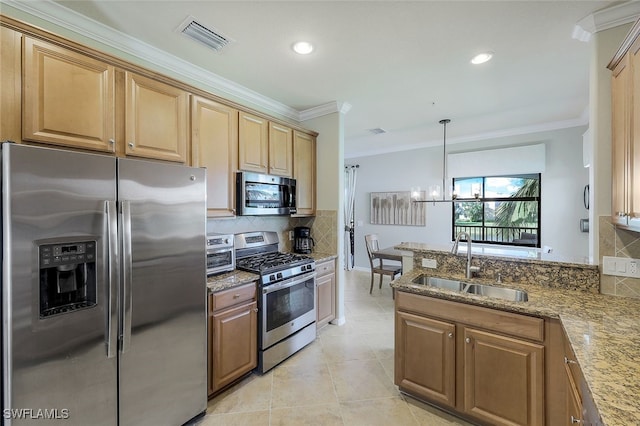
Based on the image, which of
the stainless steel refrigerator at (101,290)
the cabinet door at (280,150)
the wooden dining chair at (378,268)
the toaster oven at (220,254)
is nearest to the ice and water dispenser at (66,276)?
the stainless steel refrigerator at (101,290)

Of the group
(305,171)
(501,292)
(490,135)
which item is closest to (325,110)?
(305,171)

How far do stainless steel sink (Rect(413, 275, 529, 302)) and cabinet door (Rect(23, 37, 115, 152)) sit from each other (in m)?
2.53

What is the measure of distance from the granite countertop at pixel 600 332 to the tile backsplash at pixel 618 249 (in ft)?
0.25

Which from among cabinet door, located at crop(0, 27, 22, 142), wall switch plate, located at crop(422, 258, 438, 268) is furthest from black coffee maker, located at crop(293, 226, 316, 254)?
cabinet door, located at crop(0, 27, 22, 142)

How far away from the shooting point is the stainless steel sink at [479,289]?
2.04m

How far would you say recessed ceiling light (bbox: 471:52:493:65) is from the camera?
2334 millimetres

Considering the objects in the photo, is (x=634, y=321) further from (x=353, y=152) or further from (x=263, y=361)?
(x=353, y=152)

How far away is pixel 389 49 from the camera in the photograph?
2250 millimetres

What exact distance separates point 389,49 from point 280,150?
1486 millimetres

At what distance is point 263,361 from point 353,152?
5.09m

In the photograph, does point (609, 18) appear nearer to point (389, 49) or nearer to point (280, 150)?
point (389, 49)

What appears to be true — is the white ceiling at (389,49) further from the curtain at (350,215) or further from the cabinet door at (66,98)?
the curtain at (350,215)

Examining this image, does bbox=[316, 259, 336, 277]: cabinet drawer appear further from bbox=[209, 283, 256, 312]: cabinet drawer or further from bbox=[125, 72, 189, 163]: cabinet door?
bbox=[125, 72, 189, 163]: cabinet door

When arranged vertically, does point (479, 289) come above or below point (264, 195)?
below
